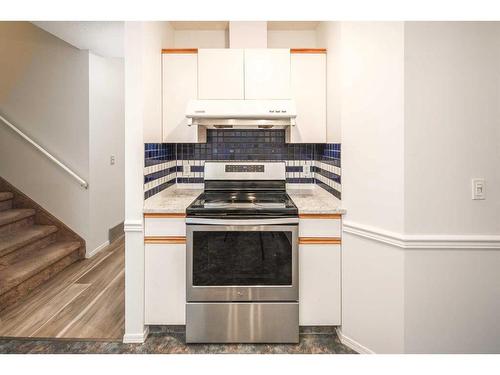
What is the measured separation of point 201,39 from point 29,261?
2.49 m

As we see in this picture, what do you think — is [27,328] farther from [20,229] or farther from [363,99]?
[363,99]

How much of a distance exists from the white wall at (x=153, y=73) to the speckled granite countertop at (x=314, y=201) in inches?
44.4

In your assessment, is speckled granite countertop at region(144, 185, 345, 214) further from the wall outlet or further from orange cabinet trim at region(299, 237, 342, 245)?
the wall outlet

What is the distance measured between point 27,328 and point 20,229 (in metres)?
1.55

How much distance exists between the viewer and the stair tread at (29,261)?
9.79 feet

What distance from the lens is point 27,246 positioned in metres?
3.56

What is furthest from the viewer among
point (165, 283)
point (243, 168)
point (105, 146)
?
point (105, 146)

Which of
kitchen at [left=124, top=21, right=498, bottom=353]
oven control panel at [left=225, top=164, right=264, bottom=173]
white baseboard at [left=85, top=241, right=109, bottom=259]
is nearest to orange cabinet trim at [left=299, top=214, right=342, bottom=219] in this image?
kitchen at [left=124, top=21, right=498, bottom=353]

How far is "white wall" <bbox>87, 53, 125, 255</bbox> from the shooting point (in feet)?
13.7

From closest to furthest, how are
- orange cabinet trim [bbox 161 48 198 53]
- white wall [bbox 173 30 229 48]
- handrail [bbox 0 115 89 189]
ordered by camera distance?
1. orange cabinet trim [bbox 161 48 198 53]
2. white wall [bbox 173 30 229 48]
3. handrail [bbox 0 115 89 189]

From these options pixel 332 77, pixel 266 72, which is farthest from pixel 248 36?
pixel 332 77

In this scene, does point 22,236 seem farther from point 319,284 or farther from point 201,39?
point 319,284

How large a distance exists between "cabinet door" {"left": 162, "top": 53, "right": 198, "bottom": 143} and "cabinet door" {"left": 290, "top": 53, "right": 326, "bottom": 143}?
77 cm

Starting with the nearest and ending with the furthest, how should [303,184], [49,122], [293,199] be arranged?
[293,199], [303,184], [49,122]
